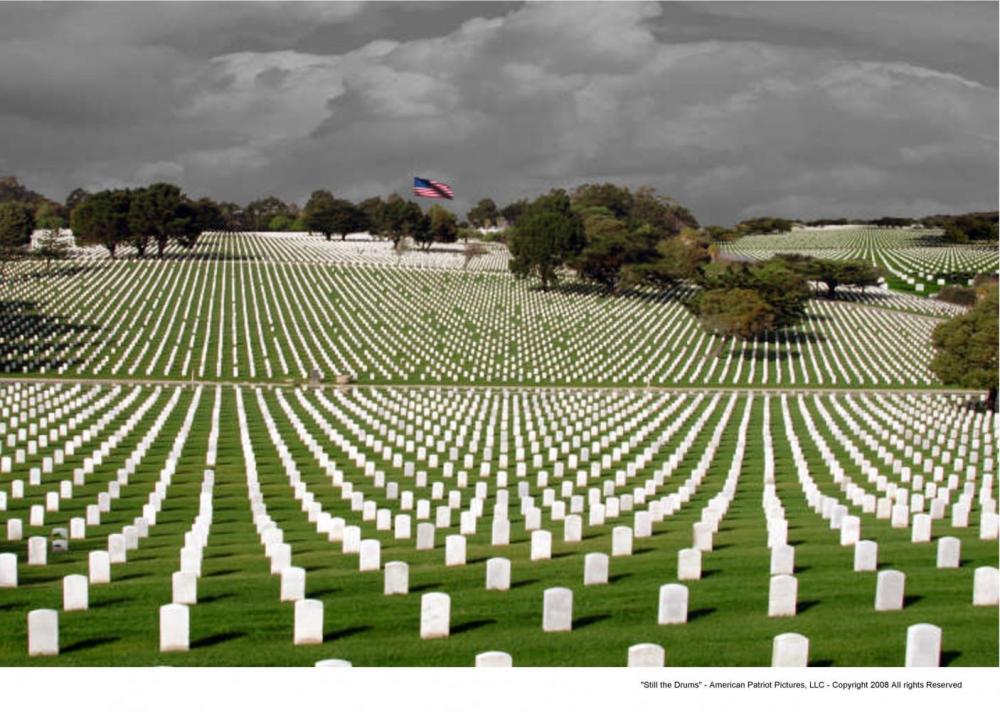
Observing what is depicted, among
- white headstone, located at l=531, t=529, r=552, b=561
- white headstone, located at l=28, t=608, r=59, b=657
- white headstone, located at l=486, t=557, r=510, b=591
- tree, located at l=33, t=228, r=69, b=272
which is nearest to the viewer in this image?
white headstone, located at l=28, t=608, r=59, b=657

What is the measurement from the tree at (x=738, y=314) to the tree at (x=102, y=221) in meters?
61.2

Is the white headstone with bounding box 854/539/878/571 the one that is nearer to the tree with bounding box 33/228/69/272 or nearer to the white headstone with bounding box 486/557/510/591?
the white headstone with bounding box 486/557/510/591

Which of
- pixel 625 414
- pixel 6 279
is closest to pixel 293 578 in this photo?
pixel 625 414

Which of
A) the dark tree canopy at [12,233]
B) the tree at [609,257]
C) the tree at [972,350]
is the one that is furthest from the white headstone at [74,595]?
the tree at [609,257]

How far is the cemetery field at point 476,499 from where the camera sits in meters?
15.3

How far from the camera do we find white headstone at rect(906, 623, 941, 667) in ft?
43.6

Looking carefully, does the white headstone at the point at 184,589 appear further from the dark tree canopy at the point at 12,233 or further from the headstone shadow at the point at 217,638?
the dark tree canopy at the point at 12,233

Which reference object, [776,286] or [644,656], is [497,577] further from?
[776,286]

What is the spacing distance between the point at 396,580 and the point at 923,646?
6.72 m

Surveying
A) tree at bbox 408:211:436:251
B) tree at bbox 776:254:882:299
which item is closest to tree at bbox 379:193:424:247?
tree at bbox 408:211:436:251

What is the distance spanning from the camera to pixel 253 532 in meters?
23.5

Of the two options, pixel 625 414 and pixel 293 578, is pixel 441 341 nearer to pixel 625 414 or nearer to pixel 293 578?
pixel 625 414

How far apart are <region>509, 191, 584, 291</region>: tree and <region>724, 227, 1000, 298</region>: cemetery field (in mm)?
27836

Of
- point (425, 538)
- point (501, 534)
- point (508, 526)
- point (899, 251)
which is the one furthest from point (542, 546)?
point (899, 251)
